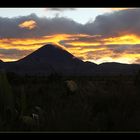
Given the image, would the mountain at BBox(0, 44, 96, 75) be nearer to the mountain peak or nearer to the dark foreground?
the mountain peak

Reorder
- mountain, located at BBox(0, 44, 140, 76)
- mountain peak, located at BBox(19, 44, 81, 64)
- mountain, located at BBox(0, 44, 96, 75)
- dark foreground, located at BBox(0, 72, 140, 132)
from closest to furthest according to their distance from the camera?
dark foreground, located at BBox(0, 72, 140, 132)
mountain, located at BBox(0, 44, 140, 76)
mountain, located at BBox(0, 44, 96, 75)
mountain peak, located at BBox(19, 44, 81, 64)

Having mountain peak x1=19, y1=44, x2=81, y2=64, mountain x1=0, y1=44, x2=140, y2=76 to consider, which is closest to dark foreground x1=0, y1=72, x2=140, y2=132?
mountain x1=0, y1=44, x2=140, y2=76

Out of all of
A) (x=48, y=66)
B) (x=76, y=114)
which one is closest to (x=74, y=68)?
(x=48, y=66)

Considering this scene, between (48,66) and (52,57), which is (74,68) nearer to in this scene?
(48,66)

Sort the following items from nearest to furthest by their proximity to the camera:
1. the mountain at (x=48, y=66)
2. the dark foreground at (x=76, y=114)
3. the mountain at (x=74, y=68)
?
1. the dark foreground at (x=76, y=114)
2. the mountain at (x=74, y=68)
3. the mountain at (x=48, y=66)

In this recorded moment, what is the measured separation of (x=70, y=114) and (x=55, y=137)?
16.9ft

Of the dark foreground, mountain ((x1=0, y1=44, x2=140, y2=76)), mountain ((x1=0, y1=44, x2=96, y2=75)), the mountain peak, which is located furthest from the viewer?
the mountain peak

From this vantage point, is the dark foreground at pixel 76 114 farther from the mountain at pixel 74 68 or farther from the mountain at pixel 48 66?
the mountain at pixel 48 66

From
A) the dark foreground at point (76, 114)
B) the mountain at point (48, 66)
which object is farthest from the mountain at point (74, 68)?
the dark foreground at point (76, 114)

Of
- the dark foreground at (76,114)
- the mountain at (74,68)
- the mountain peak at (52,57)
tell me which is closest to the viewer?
the dark foreground at (76,114)

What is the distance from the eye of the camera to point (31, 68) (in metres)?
41.0

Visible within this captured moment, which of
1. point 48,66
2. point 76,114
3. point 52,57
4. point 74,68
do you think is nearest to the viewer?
point 76,114

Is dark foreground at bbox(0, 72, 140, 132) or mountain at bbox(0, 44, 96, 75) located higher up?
dark foreground at bbox(0, 72, 140, 132)
